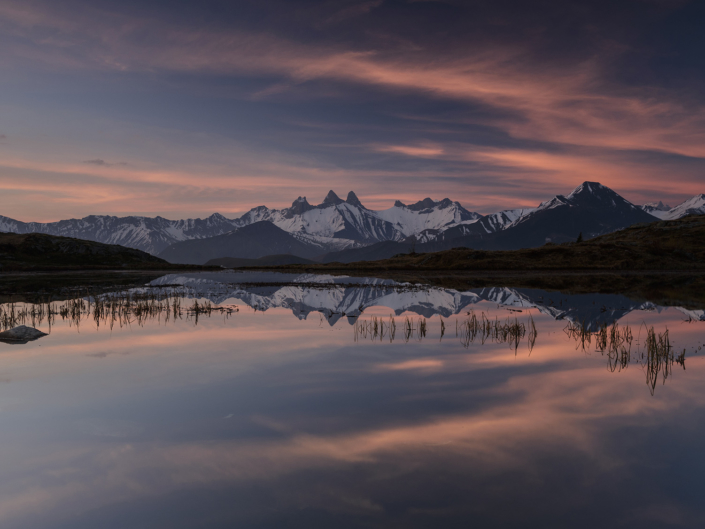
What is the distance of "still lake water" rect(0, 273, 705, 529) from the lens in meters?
10.3

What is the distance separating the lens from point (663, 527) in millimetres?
9758

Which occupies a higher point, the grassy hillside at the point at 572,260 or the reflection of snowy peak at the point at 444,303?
the grassy hillside at the point at 572,260

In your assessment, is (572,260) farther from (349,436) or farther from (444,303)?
(349,436)

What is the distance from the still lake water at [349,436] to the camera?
1034cm

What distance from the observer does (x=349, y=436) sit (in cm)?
1422

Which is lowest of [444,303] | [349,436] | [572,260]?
[349,436]

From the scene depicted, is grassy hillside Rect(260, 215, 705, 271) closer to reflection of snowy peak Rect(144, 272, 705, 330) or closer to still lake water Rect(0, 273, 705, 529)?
reflection of snowy peak Rect(144, 272, 705, 330)

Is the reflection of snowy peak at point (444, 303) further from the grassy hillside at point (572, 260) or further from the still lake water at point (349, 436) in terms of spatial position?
the grassy hillside at point (572, 260)

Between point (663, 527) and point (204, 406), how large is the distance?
14.0 metres

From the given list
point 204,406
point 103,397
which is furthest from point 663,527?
point 103,397

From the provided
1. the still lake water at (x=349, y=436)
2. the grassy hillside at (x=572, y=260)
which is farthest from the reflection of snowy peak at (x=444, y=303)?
the grassy hillside at (x=572, y=260)

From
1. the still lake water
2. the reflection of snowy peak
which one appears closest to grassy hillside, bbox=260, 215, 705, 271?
the reflection of snowy peak

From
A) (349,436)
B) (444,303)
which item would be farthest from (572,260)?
(349,436)

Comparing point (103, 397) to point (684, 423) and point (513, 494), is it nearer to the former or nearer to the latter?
point (513, 494)
